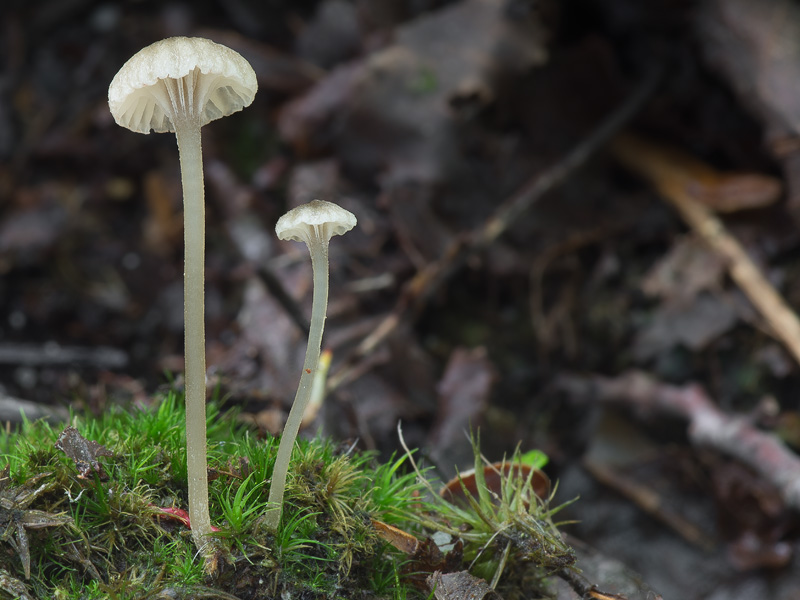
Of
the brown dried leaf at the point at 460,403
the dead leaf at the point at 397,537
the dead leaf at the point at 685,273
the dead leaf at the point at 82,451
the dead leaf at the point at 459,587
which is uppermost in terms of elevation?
the dead leaf at the point at 82,451

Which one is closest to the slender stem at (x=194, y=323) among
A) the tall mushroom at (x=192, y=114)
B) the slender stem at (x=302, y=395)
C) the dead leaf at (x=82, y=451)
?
the tall mushroom at (x=192, y=114)

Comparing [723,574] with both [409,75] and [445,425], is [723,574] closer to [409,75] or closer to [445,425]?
[445,425]

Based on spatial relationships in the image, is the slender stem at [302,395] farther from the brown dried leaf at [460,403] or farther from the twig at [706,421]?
the twig at [706,421]

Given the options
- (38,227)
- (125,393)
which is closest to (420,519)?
(125,393)

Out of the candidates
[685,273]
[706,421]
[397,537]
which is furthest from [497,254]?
[397,537]

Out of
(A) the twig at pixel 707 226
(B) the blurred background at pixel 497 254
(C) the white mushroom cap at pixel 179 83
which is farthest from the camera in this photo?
(A) the twig at pixel 707 226

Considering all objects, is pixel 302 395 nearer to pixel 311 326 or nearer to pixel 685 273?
pixel 311 326
